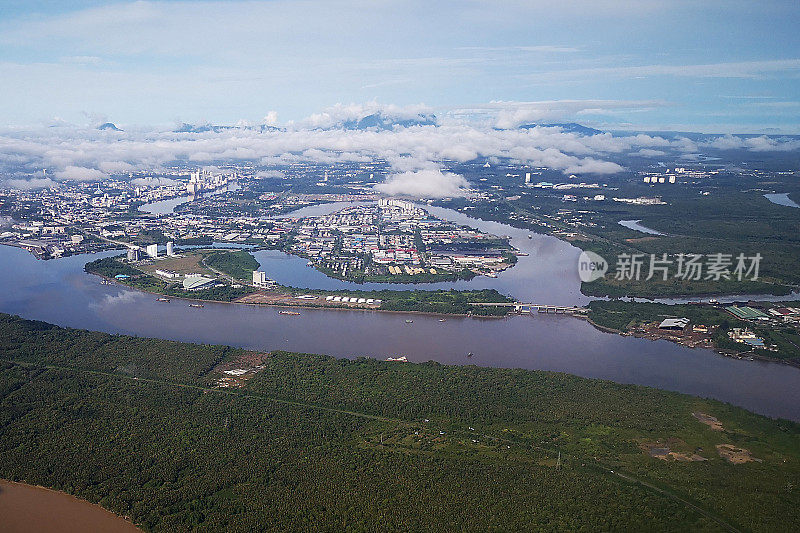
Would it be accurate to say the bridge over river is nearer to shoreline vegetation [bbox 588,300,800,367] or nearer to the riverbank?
shoreline vegetation [bbox 588,300,800,367]

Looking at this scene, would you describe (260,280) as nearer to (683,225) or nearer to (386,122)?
(683,225)

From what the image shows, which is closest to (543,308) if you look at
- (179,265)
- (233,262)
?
(233,262)

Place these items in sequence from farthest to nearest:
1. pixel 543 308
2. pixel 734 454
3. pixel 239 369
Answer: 1. pixel 543 308
2. pixel 239 369
3. pixel 734 454

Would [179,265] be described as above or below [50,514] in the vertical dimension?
above

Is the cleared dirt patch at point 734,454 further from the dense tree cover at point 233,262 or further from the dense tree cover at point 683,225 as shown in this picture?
the dense tree cover at point 233,262

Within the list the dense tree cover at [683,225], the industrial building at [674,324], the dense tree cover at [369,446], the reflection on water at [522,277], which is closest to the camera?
the dense tree cover at [369,446]

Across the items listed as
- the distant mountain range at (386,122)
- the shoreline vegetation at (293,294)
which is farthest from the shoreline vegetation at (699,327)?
the distant mountain range at (386,122)

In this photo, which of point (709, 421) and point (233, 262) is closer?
point (709, 421)

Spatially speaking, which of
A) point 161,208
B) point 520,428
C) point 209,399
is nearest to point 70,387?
point 209,399

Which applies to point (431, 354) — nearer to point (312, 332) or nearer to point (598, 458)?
point (312, 332)
